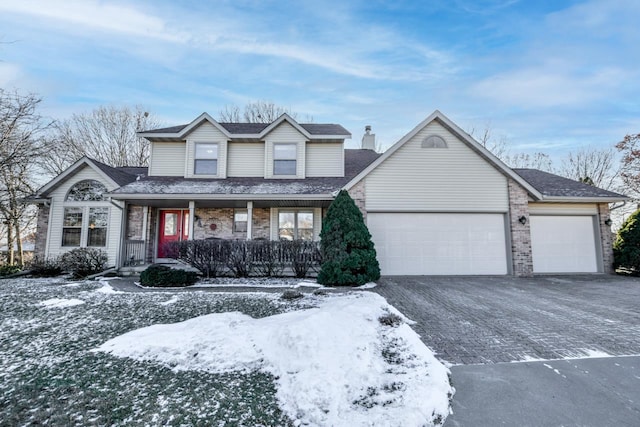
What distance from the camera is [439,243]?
31.9ft

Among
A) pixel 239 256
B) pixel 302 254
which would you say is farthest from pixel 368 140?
pixel 239 256

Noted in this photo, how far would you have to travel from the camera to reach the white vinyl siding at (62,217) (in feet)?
35.0

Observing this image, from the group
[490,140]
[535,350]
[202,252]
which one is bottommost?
[535,350]

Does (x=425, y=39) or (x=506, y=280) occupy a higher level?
(x=425, y=39)

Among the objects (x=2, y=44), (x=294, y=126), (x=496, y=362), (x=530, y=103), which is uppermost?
(x=530, y=103)

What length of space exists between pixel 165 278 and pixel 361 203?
6.42m

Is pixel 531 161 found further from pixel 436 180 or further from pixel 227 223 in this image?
pixel 227 223

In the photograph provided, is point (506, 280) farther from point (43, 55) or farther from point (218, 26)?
point (43, 55)

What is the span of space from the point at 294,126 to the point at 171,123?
16.5m

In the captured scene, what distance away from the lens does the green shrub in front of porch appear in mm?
8648

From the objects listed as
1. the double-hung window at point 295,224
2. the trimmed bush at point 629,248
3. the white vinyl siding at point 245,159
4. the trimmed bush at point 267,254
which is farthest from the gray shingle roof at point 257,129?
the trimmed bush at point 629,248

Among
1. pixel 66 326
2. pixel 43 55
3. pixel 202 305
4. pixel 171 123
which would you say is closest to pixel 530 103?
pixel 202 305

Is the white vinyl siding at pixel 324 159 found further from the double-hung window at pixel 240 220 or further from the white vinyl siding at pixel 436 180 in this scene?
the double-hung window at pixel 240 220

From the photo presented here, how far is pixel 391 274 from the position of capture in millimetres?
9508
